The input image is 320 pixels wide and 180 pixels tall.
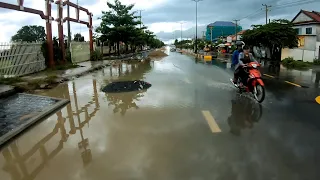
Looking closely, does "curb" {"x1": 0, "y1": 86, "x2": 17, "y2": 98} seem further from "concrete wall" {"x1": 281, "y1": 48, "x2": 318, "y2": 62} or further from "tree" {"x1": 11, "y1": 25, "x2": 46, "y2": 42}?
"tree" {"x1": 11, "y1": 25, "x2": 46, "y2": 42}

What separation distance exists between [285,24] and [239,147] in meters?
29.3

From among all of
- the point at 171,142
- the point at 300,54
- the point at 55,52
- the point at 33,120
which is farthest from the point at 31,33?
the point at 171,142

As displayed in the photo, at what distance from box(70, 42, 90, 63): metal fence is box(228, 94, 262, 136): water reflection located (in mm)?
18470

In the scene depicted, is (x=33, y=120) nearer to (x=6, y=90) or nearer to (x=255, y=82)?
(x=6, y=90)

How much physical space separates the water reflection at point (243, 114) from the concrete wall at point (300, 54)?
68.7 feet

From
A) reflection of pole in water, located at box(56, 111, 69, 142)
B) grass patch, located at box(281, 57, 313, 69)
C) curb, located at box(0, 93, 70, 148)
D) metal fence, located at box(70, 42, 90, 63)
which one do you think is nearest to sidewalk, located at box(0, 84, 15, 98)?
curb, located at box(0, 93, 70, 148)

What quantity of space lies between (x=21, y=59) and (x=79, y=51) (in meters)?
10.8

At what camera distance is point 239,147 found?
4.55 m

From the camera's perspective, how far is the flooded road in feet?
12.4

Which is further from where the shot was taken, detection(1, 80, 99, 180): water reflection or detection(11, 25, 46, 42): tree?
detection(11, 25, 46, 42): tree

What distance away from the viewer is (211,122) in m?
6.02

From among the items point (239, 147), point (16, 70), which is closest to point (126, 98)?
point (239, 147)

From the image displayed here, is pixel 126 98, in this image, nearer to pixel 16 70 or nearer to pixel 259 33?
pixel 16 70

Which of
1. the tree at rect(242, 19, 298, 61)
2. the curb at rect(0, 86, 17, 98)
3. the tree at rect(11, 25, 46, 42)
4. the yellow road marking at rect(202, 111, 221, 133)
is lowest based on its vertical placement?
the yellow road marking at rect(202, 111, 221, 133)
